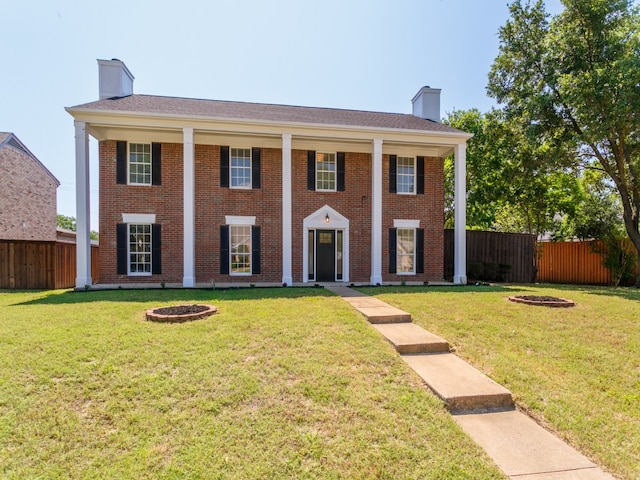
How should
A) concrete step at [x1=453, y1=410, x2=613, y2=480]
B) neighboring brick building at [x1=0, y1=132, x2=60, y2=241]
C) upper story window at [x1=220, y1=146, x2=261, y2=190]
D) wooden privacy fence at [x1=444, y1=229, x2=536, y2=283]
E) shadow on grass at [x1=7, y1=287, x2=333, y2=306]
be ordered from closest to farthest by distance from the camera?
1. concrete step at [x1=453, y1=410, x2=613, y2=480]
2. shadow on grass at [x1=7, y1=287, x2=333, y2=306]
3. upper story window at [x1=220, y1=146, x2=261, y2=190]
4. wooden privacy fence at [x1=444, y1=229, x2=536, y2=283]
5. neighboring brick building at [x1=0, y1=132, x2=60, y2=241]

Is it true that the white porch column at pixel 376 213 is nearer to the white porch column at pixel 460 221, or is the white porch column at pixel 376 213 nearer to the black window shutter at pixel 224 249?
the white porch column at pixel 460 221

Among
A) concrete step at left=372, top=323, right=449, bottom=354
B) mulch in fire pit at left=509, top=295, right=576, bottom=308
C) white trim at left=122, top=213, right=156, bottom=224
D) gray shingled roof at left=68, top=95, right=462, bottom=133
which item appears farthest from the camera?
white trim at left=122, top=213, right=156, bottom=224

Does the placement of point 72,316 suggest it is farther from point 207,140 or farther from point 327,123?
point 327,123

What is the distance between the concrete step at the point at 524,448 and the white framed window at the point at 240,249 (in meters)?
10.0

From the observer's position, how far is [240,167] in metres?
12.7

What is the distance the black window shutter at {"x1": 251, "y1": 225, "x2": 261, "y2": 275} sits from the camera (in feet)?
41.1

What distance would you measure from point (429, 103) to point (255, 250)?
10059mm

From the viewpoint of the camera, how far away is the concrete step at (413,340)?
4.84 metres

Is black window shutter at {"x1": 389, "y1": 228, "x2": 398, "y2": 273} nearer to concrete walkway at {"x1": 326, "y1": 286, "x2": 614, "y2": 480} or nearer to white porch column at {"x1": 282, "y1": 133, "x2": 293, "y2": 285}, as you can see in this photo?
white porch column at {"x1": 282, "y1": 133, "x2": 293, "y2": 285}

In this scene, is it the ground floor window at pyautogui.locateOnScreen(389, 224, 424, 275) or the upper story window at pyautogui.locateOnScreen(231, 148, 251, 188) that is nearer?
the upper story window at pyautogui.locateOnScreen(231, 148, 251, 188)

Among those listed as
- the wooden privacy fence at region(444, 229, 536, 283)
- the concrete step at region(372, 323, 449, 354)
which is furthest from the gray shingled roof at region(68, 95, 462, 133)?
the concrete step at region(372, 323, 449, 354)

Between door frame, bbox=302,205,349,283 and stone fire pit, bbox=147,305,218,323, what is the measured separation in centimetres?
637

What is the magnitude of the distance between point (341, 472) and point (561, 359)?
3.67m

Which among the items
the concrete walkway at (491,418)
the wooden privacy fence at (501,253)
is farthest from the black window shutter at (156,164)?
the wooden privacy fence at (501,253)
